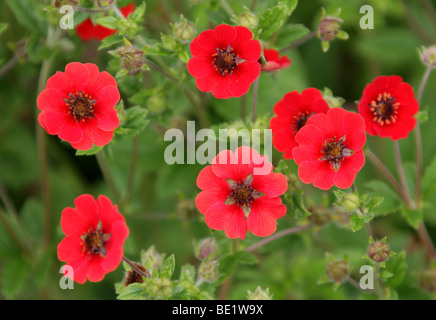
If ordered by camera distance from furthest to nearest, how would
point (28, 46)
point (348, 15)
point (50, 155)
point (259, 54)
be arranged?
1. point (50, 155)
2. point (348, 15)
3. point (28, 46)
4. point (259, 54)

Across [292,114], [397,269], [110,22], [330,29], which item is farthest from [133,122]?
[397,269]

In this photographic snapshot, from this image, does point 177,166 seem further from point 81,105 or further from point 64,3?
point 64,3

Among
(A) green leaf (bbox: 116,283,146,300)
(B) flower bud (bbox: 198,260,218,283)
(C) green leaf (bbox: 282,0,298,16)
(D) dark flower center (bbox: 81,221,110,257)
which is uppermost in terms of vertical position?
(C) green leaf (bbox: 282,0,298,16)

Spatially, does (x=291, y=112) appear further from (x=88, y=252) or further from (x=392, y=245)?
(x=392, y=245)

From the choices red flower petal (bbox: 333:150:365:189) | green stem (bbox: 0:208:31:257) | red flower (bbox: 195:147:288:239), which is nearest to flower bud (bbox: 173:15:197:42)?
red flower (bbox: 195:147:288:239)

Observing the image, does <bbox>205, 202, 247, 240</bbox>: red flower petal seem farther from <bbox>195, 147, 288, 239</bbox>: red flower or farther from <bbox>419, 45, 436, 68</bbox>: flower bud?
<bbox>419, 45, 436, 68</bbox>: flower bud

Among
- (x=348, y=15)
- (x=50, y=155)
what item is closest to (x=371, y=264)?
(x=348, y=15)
